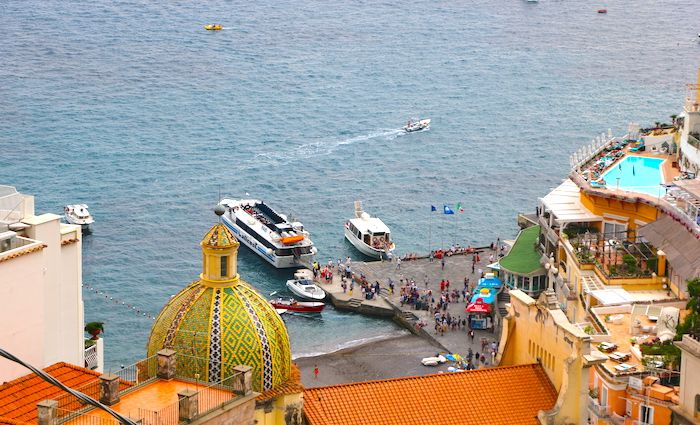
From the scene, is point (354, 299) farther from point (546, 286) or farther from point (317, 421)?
point (317, 421)

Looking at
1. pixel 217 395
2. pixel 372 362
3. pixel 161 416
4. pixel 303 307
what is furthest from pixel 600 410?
pixel 303 307

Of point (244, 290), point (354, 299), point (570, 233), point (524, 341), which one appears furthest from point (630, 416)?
point (354, 299)

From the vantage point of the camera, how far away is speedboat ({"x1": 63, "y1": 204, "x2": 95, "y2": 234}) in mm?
162500

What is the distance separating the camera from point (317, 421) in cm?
5944

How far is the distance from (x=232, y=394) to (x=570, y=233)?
208 feet

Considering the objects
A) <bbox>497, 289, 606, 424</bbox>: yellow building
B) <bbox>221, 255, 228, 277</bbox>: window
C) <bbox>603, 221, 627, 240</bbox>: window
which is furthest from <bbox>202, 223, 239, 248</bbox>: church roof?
<bbox>603, 221, 627, 240</bbox>: window

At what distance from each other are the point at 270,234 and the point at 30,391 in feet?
317

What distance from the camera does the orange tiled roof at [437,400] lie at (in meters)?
60.4

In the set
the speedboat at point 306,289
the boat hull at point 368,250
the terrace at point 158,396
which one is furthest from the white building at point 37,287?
the boat hull at point 368,250

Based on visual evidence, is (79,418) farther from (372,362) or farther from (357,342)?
(357,342)

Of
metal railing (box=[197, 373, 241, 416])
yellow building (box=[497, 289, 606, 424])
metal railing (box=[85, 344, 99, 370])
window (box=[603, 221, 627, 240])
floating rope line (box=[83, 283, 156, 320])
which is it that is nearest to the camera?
metal railing (box=[197, 373, 241, 416])

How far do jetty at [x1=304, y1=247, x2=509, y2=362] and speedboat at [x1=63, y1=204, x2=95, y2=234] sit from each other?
29713 mm

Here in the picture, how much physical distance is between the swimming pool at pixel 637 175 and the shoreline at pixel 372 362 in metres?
18.9

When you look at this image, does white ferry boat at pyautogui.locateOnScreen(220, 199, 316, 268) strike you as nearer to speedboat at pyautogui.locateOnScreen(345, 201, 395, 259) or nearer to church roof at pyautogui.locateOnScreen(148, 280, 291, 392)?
speedboat at pyautogui.locateOnScreen(345, 201, 395, 259)
